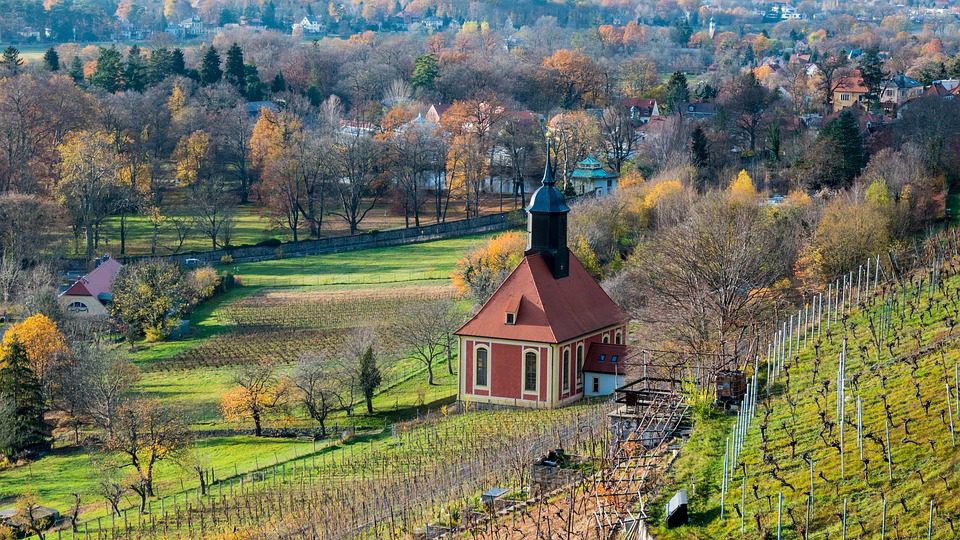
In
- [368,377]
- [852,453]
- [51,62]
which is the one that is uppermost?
[51,62]

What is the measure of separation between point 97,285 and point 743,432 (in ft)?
133

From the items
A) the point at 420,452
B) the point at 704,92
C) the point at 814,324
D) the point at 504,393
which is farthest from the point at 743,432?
the point at 704,92

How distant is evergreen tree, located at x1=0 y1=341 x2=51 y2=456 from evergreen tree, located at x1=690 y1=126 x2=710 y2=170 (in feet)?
127

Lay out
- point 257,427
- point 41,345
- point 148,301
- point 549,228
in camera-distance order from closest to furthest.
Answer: point 257,427 < point 549,228 < point 41,345 < point 148,301

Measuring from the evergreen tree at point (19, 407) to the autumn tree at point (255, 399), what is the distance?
214 inches

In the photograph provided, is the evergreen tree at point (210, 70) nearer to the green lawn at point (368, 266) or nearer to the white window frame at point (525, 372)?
the green lawn at point (368, 266)

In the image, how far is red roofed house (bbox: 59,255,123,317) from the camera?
6191 centimetres

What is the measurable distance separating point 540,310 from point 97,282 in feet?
84.3

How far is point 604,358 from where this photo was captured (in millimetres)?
45000

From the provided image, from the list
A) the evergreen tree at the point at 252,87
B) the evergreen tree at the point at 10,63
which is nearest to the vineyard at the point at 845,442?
the evergreen tree at the point at 10,63

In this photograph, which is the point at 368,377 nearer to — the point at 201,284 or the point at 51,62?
the point at 201,284

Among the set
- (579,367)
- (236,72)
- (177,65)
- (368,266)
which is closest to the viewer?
(579,367)

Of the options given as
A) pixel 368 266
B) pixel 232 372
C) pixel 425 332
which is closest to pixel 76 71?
pixel 368 266

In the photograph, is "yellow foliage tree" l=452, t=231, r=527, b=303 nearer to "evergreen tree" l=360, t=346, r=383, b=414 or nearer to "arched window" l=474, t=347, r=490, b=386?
"evergreen tree" l=360, t=346, r=383, b=414
